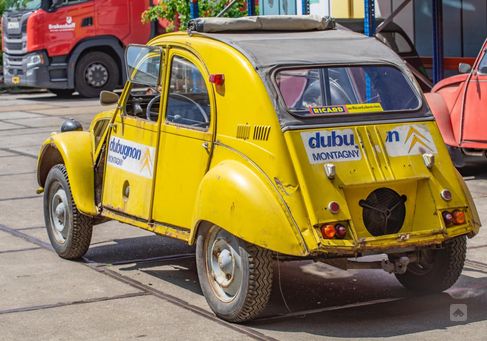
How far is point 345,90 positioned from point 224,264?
1450 mm

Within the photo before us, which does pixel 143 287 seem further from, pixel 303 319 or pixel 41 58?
pixel 41 58

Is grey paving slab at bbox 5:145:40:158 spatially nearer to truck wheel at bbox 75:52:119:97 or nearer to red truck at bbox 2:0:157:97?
red truck at bbox 2:0:157:97

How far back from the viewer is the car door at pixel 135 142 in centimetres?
834

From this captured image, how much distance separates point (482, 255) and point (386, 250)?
236 centimetres

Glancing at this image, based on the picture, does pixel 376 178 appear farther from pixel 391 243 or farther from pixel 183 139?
pixel 183 139

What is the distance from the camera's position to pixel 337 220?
7023 mm

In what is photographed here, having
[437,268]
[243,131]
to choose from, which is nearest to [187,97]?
[243,131]

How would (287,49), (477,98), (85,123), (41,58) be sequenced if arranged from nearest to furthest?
(287,49) < (477,98) < (85,123) < (41,58)

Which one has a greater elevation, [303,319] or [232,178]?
[232,178]

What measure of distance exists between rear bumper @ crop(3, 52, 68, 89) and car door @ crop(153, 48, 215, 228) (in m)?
17.8

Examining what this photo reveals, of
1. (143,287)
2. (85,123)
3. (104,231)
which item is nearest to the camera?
(143,287)

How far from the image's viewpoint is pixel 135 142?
337 inches

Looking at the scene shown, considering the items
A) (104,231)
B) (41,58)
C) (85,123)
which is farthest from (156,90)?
(41,58)

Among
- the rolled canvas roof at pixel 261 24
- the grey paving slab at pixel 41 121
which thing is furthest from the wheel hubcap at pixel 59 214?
the grey paving slab at pixel 41 121
